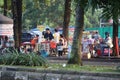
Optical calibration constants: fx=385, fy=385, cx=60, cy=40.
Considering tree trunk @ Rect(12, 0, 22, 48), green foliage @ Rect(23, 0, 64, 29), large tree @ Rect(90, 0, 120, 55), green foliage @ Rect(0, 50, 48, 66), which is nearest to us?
large tree @ Rect(90, 0, 120, 55)

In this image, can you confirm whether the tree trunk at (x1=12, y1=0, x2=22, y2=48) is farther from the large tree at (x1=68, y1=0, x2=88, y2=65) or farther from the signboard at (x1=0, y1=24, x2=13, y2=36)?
the large tree at (x1=68, y1=0, x2=88, y2=65)

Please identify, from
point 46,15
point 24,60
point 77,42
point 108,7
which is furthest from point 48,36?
point 46,15

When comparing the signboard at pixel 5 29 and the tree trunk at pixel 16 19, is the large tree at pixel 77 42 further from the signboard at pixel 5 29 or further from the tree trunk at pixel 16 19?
the signboard at pixel 5 29

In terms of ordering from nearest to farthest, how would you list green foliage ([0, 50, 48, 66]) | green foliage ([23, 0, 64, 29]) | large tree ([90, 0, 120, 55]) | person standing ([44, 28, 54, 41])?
large tree ([90, 0, 120, 55])
green foliage ([0, 50, 48, 66])
person standing ([44, 28, 54, 41])
green foliage ([23, 0, 64, 29])

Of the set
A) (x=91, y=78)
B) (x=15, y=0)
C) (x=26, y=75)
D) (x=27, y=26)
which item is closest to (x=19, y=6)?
(x=15, y=0)

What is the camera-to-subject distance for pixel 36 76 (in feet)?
31.7

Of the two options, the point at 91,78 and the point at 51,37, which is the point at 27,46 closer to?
the point at 51,37

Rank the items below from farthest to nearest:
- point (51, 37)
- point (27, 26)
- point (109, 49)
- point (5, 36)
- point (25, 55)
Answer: point (27, 26)
point (5, 36)
point (51, 37)
point (109, 49)
point (25, 55)

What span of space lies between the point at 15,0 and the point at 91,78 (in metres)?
13.3

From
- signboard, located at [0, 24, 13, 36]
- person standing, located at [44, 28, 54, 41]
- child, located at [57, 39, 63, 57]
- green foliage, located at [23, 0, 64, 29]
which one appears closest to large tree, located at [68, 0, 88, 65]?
child, located at [57, 39, 63, 57]

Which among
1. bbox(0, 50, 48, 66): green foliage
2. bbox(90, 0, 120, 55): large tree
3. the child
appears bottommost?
the child

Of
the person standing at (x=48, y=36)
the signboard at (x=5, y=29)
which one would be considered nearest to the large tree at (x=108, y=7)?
the person standing at (x=48, y=36)

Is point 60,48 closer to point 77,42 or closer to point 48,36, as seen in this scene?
point 48,36

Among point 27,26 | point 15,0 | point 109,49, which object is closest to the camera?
point 15,0
